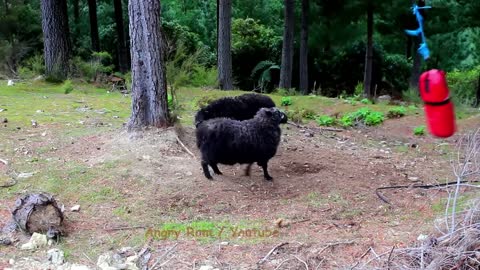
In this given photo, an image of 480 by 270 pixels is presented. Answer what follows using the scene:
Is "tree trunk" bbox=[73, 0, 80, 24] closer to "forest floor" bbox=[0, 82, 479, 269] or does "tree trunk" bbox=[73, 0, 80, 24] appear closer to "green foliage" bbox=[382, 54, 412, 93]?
"green foliage" bbox=[382, 54, 412, 93]

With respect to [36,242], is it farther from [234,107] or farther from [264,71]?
[264,71]

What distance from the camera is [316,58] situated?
22.8 meters

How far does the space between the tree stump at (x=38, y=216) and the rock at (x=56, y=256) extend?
0.30 metres

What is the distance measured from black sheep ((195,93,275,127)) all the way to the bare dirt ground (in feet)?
1.70

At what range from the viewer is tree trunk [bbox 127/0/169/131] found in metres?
7.76

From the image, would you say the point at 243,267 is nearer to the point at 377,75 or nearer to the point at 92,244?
the point at 92,244

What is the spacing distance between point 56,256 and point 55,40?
11.9 meters

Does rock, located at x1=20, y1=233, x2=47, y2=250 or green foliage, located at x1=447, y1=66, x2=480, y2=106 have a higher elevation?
green foliage, located at x1=447, y1=66, x2=480, y2=106

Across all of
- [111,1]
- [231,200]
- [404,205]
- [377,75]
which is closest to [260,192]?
[231,200]

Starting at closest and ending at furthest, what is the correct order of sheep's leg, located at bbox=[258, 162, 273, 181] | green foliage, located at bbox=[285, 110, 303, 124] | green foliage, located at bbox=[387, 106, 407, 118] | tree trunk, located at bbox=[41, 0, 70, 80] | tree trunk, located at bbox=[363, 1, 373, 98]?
sheep's leg, located at bbox=[258, 162, 273, 181]
green foliage, located at bbox=[285, 110, 303, 124]
green foliage, located at bbox=[387, 106, 407, 118]
tree trunk, located at bbox=[41, 0, 70, 80]
tree trunk, located at bbox=[363, 1, 373, 98]

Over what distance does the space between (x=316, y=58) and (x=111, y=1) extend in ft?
34.9

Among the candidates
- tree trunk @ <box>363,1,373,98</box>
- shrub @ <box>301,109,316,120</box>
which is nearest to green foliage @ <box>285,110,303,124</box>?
shrub @ <box>301,109,316,120</box>

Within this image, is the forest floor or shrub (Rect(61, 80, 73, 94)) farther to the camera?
shrub (Rect(61, 80, 73, 94))

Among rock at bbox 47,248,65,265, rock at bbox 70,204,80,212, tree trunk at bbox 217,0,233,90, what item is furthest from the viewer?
tree trunk at bbox 217,0,233,90
